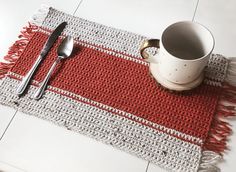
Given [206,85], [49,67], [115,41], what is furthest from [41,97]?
[206,85]

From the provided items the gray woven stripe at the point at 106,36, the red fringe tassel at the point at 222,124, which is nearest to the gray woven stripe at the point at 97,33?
the gray woven stripe at the point at 106,36

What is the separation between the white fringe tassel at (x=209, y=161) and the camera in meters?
0.62

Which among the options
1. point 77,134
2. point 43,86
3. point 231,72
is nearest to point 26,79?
point 43,86

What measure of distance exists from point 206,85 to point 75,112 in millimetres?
274

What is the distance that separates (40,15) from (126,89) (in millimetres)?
288

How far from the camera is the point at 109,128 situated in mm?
672

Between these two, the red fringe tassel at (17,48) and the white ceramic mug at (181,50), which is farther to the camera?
the red fringe tassel at (17,48)

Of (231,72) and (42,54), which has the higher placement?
(231,72)

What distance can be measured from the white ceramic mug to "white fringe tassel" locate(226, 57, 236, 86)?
78 mm

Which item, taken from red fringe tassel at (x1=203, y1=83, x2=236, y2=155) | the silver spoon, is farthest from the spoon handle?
red fringe tassel at (x1=203, y1=83, x2=236, y2=155)

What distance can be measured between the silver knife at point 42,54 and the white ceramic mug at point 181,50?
22 cm

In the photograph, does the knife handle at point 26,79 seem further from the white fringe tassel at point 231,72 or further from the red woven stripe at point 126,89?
the white fringe tassel at point 231,72

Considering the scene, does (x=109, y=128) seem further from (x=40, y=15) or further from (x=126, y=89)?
(x=40, y=15)

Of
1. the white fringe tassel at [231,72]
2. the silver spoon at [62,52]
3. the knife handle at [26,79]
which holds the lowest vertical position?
the knife handle at [26,79]
